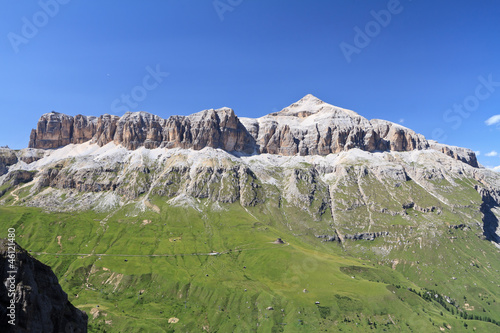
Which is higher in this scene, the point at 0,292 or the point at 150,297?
the point at 0,292

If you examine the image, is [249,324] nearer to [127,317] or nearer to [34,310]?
[127,317]

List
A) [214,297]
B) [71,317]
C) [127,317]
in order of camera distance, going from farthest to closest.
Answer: [214,297] < [127,317] < [71,317]

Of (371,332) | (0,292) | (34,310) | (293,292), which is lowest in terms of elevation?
(371,332)

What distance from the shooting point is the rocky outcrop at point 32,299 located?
122 feet

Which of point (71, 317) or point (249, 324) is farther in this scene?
point (249, 324)

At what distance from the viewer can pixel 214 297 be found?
627 feet

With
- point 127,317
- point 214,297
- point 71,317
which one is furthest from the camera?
point 214,297

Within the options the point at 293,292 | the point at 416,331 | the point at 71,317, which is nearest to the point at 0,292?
the point at 71,317

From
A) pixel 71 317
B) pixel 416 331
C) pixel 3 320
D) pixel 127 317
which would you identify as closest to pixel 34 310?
pixel 3 320

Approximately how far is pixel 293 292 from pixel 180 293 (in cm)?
8221

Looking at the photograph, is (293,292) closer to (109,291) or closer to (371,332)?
(371,332)

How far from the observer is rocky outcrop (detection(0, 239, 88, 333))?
1469 inches

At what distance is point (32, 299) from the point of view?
1577 inches

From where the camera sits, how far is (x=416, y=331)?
168 m
